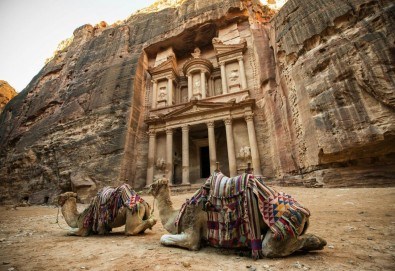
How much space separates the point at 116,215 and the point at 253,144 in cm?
1037

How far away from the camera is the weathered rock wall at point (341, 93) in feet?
22.0

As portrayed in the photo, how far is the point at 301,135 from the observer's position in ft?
29.5

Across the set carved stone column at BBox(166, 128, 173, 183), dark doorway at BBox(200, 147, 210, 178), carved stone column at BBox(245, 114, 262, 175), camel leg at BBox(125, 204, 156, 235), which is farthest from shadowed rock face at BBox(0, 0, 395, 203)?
camel leg at BBox(125, 204, 156, 235)

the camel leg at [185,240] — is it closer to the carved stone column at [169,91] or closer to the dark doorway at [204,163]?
the dark doorway at [204,163]

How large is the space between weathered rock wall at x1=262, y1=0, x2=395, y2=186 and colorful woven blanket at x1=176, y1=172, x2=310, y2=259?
639 centimetres

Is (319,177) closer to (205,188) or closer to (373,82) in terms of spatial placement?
(373,82)

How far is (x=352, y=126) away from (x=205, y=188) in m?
6.77

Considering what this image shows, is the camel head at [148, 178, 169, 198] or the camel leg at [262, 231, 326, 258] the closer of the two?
the camel leg at [262, 231, 326, 258]

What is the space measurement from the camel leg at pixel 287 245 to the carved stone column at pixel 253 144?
982 centimetres

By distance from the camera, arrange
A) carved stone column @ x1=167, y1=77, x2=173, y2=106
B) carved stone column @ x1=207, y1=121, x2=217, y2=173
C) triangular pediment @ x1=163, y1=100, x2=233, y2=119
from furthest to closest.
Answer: carved stone column @ x1=167, y1=77, x2=173, y2=106
triangular pediment @ x1=163, y1=100, x2=233, y2=119
carved stone column @ x1=207, y1=121, x2=217, y2=173

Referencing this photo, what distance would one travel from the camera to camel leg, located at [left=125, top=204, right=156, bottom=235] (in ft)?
12.2

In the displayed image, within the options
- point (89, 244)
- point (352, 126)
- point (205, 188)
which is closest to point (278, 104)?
point (352, 126)

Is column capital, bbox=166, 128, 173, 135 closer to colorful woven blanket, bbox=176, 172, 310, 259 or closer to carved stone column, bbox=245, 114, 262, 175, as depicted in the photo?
carved stone column, bbox=245, 114, 262, 175

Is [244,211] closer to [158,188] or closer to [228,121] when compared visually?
[158,188]
